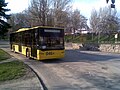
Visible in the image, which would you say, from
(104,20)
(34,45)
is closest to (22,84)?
(34,45)

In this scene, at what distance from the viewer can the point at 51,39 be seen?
72.0 feet

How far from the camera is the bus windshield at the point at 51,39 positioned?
21.6 m

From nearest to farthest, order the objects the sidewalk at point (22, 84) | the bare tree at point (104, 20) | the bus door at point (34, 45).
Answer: the sidewalk at point (22, 84), the bus door at point (34, 45), the bare tree at point (104, 20)

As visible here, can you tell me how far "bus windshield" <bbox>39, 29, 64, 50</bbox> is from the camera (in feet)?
70.8

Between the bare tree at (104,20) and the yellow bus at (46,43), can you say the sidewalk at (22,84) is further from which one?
the bare tree at (104,20)

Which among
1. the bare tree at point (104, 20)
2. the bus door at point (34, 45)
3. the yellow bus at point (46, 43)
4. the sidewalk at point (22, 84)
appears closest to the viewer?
the sidewalk at point (22, 84)

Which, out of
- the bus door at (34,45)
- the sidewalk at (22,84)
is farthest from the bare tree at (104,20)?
the sidewalk at (22,84)

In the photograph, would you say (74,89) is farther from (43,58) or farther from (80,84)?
(43,58)

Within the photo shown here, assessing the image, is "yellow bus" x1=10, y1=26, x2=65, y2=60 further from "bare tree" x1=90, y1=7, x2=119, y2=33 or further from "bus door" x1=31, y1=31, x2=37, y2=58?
"bare tree" x1=90, y1=7, x2=119, y2=33

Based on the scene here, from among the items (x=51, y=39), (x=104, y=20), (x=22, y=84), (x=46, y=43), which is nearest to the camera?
(x=22, y=84)

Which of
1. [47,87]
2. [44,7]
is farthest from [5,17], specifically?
[44,7]

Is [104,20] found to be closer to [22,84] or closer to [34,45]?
[34,45]

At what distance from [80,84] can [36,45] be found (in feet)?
35.0

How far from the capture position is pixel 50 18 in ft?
181
